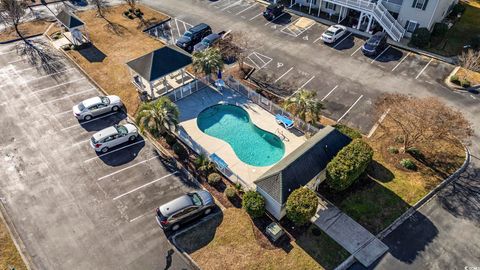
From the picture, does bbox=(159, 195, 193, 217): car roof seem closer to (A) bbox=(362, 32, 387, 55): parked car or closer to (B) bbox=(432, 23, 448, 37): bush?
(A) bbox=(362, 32, 387, 55): parked car

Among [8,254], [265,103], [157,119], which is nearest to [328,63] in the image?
[265,103]

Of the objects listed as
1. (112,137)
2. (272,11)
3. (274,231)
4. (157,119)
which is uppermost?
(272,11)

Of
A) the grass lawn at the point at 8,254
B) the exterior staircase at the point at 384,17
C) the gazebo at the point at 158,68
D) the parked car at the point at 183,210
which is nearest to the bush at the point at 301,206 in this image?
the parked car at the point at 183,210

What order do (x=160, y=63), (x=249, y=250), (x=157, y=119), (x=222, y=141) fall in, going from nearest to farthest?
(x=249, y=250)
(x=157, y=119)
(x=222, y=141)
(x=160, y=63)

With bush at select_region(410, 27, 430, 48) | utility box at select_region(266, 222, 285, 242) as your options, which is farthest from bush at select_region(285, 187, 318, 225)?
bush at select_region(410, 27, 430, 48)

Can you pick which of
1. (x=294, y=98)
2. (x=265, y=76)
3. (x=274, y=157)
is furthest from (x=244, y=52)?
(x=274, y=157)

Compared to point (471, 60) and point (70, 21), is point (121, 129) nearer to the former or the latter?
point (70, 21)

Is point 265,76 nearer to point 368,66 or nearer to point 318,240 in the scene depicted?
point 368,66

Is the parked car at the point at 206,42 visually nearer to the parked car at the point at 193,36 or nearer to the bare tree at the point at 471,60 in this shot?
the parked car at the point at 193,36
